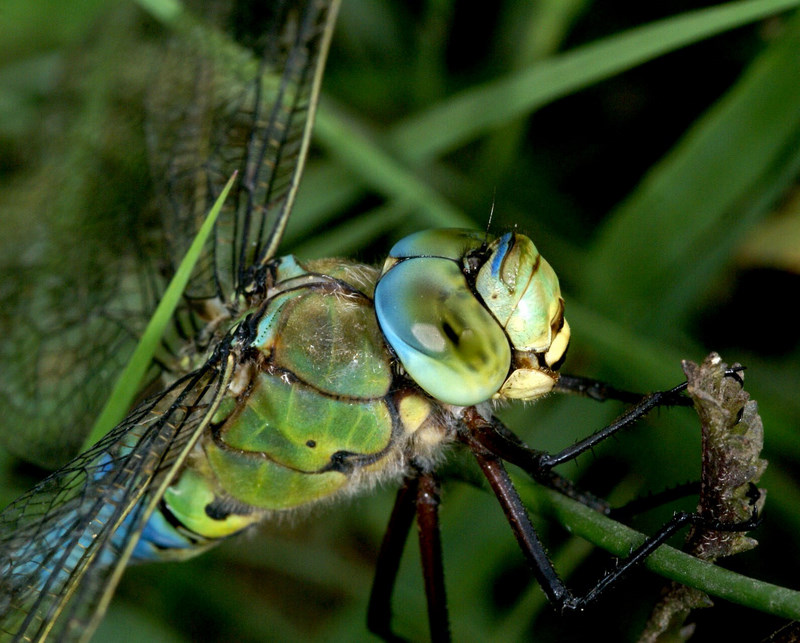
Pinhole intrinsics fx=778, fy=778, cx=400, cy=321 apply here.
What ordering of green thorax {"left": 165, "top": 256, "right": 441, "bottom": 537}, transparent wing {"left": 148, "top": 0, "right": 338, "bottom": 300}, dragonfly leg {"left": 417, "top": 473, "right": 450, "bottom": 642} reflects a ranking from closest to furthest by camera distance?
green thorax {"left": 165, "top": 256, "right": 441, "bottom": 537} → dragonfly leg {"left": 417, "top": 473, "right": 450, "bottom": 642} → transparent wing {"left": 148, "top": 0, "right": 338, "bottom": 300}

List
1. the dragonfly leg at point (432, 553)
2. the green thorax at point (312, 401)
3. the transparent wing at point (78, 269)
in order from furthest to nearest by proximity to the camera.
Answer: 1. the transparent wing at point (78, 269)
2. the dragonfly leg at point (432, 553)
3. the green thorax at point (312, 401)

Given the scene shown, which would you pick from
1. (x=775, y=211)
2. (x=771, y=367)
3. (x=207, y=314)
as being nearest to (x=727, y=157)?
(x=775, y=211)

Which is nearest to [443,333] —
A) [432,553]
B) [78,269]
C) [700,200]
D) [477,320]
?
[477,320]

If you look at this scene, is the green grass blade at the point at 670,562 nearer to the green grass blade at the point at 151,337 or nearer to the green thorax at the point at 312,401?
the green thorax at the point at 312,401

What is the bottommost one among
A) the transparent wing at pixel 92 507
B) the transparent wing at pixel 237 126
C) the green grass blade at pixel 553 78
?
the transparent wing at pixel 92 507

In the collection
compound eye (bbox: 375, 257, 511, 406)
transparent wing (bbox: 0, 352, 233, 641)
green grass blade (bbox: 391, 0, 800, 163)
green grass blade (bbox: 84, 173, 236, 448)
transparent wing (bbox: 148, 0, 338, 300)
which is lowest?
transparent wing (bbox: 0, 352, 233, 641)

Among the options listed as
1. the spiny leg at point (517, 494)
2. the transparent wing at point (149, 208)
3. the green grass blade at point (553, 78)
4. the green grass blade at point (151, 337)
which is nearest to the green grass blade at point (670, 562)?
the spiny leg at point (517, 494)

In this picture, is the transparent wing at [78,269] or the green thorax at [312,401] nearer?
the green thorax at [312,401]

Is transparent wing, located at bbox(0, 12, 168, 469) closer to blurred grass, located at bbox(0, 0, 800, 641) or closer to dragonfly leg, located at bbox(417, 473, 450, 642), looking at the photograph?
blurred grass, located at bbox(0, 0, 800, 641)

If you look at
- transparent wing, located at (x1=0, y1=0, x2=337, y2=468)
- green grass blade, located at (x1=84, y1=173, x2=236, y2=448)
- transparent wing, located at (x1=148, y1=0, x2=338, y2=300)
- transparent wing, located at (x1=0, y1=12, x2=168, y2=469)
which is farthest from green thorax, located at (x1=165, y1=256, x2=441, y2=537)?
transparent wing, located at (x1=0, y1=12, x2=168, y2=469)

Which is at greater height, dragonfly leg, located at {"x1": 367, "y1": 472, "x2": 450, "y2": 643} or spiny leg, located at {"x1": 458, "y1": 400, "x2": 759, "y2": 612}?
spiny leg, located at {"x1": 458, "y1": 400, "x2": 759, "y2": 612}
